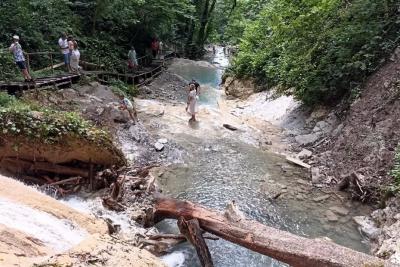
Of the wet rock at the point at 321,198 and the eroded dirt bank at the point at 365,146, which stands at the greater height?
the eroded dirt bank at the point at 365,146

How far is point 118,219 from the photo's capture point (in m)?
10.1

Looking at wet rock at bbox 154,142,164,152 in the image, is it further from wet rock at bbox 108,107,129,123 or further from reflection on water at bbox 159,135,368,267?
wet rock at bbox 108,107,129,123

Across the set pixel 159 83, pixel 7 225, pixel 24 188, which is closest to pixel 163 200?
pixel 24 188

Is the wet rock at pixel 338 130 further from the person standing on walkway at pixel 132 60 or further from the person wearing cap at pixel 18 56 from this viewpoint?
the person standing on walkway at pixel 132 60

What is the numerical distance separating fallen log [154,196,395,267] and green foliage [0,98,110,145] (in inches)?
140

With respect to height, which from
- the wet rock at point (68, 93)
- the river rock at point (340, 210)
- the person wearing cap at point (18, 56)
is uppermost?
the person wearing cap at point (18, 56)

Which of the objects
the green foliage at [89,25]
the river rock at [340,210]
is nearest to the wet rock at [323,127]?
the river rock at [340,210]

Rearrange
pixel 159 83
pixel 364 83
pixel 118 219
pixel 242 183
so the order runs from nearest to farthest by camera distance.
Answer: pixel 118 219 < pixel 242 183 < pixel 364 83 < pixel 159 83

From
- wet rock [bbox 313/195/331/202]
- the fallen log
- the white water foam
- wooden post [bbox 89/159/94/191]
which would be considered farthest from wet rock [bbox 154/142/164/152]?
the white water foam

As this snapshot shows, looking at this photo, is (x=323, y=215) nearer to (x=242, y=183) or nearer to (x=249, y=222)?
(x=242, y=183)

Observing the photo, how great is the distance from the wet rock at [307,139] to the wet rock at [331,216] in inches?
198

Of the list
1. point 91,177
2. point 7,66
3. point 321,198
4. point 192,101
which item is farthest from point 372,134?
point 7,66

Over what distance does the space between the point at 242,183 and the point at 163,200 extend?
3268 mm

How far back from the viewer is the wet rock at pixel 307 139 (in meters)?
16.0
